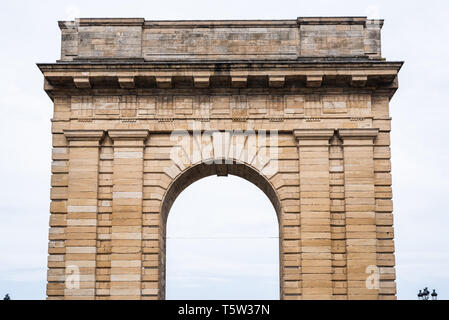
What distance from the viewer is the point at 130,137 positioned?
27.3 m

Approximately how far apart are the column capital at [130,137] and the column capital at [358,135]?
21.3 ft

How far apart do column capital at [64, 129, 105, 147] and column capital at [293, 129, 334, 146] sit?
651 cm

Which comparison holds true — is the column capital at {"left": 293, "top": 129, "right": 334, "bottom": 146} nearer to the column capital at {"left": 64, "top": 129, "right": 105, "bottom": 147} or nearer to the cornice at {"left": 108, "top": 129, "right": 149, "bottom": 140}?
the cornice at {"left": 108, "top": 129, "right": 149, "bottom": 140}

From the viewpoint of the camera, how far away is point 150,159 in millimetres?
27391

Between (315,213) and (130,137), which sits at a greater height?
(130,137)

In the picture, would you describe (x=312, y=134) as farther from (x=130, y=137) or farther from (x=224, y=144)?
(x=130, y=137)

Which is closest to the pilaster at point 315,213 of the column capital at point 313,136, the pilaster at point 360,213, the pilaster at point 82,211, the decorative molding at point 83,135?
the column capital at point 313,136

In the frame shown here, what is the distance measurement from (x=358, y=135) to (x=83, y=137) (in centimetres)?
907

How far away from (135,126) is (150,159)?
1208 millimetres

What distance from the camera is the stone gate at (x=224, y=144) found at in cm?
2652

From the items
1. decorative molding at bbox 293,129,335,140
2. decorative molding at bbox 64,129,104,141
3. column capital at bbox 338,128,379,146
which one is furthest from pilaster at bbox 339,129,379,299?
decorative molding at bbox 64,129,104,141

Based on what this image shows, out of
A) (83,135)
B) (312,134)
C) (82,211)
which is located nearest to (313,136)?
(312,134)
